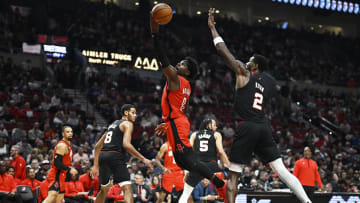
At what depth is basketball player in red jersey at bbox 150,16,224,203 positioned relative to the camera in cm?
571

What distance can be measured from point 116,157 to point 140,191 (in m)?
4.64

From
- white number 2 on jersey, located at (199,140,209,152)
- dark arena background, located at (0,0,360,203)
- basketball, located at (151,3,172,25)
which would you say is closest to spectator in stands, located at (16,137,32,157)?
dark arena background, located at (0,0,360,203)

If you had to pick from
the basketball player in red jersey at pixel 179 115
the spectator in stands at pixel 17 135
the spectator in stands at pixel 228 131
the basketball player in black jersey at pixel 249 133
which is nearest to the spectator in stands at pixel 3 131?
the spectator in stands at pixel 17 135

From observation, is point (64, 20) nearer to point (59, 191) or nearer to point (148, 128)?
point (148, 128)

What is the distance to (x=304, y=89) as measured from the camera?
25797 mm

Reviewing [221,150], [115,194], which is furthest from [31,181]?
[221,150]

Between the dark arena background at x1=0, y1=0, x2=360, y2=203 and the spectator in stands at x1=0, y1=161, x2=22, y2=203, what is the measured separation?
0.02m

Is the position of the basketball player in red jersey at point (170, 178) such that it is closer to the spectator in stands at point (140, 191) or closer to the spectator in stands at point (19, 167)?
the spectator in stands at point (140, 191)

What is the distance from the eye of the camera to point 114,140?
7.29 meters

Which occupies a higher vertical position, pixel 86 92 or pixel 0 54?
pixel 0 54

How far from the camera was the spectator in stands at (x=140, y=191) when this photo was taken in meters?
11.3

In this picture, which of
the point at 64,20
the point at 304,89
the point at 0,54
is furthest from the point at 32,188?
the point at 304,89

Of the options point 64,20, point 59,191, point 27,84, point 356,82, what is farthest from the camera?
point 356,82

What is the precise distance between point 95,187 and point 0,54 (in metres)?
11.2
